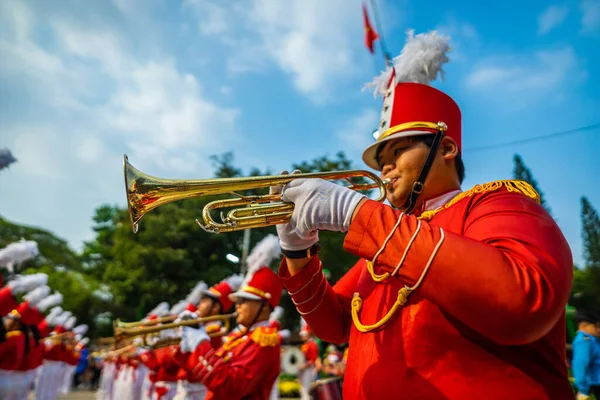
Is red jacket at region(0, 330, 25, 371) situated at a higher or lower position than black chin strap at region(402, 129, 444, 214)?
higher

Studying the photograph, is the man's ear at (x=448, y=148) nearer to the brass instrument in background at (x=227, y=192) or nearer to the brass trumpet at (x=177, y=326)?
the brass instrument in background at (x=227, y=192)

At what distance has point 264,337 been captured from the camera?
512cm

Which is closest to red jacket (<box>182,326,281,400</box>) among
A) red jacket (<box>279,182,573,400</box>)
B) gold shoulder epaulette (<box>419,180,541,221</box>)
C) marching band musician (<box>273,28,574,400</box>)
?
marching band musician (<box>273,28,574,400</box>)

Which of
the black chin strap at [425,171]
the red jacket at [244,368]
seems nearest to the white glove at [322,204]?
the black chin strap at [425,171]

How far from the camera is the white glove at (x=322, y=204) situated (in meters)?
1.79

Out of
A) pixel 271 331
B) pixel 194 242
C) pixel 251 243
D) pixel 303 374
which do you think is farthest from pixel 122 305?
pixel 271 331

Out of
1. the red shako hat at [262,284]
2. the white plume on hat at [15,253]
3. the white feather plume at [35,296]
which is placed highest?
the white feather plume at [35,296]

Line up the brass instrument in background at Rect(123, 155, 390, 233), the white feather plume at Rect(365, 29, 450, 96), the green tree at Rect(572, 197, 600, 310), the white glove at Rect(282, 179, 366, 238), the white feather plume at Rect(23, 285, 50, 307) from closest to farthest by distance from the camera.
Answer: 1. the white glove at Rect(282, 179, 366, 238)
2. the brass instrument in background at Rect(123, 155, 390, 233)
3. the white feather plume at Rect(365, 29, 450, 96)
4. the white feather plume at Rect(23, 285, 50, 307)
5. the green tree at Rect(572, 197, 600, 310)

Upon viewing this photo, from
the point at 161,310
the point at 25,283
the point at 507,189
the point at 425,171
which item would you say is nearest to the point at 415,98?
the point at 425,171

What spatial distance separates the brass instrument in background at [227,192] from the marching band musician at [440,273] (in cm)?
14

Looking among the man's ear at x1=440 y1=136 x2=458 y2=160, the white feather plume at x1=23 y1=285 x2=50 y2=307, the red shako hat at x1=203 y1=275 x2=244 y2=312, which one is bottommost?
the man's ear at x1=440 y1=136 x2=458 y2=160

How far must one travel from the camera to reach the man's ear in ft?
7.87

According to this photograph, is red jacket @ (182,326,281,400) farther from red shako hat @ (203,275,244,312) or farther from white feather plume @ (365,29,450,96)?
white feather plume @ (365,29,450,96)

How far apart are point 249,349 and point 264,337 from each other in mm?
204
